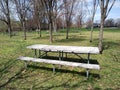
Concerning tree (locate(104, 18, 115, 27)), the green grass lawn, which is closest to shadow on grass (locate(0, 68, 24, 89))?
the green grass lawn

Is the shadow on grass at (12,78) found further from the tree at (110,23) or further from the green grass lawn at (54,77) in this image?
the tree at (110,23)

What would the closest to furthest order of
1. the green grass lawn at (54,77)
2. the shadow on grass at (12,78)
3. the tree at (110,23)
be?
the green grass lawn at (54,77), the shadow on grass at (12,78), the tree at (110,23)

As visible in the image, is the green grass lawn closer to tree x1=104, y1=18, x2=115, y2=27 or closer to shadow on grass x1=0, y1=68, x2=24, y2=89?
shadow on grass x1=0, y1=68, x2=24, y2=89

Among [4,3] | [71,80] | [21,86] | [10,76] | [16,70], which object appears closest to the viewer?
[21,86]

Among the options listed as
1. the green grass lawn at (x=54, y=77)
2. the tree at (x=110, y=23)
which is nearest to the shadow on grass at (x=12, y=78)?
the green grass lawn at (x=54, y=77)

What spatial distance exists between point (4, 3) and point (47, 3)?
47.1 feet

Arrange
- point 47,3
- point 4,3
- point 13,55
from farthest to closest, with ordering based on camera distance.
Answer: point 4,3
point 47,3
point 13,55

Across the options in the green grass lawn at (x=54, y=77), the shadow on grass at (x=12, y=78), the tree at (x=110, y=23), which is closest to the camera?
the green grass lawn at (x=54, y=77)

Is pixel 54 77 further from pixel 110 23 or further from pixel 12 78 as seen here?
pixel 110 23

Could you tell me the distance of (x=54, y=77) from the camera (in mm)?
6215

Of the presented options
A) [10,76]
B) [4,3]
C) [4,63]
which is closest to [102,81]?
[10,76]

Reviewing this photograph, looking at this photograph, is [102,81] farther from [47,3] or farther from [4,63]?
[47,3]

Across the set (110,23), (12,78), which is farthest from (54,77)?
(110,23)

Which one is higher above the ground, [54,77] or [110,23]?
[110,23]
